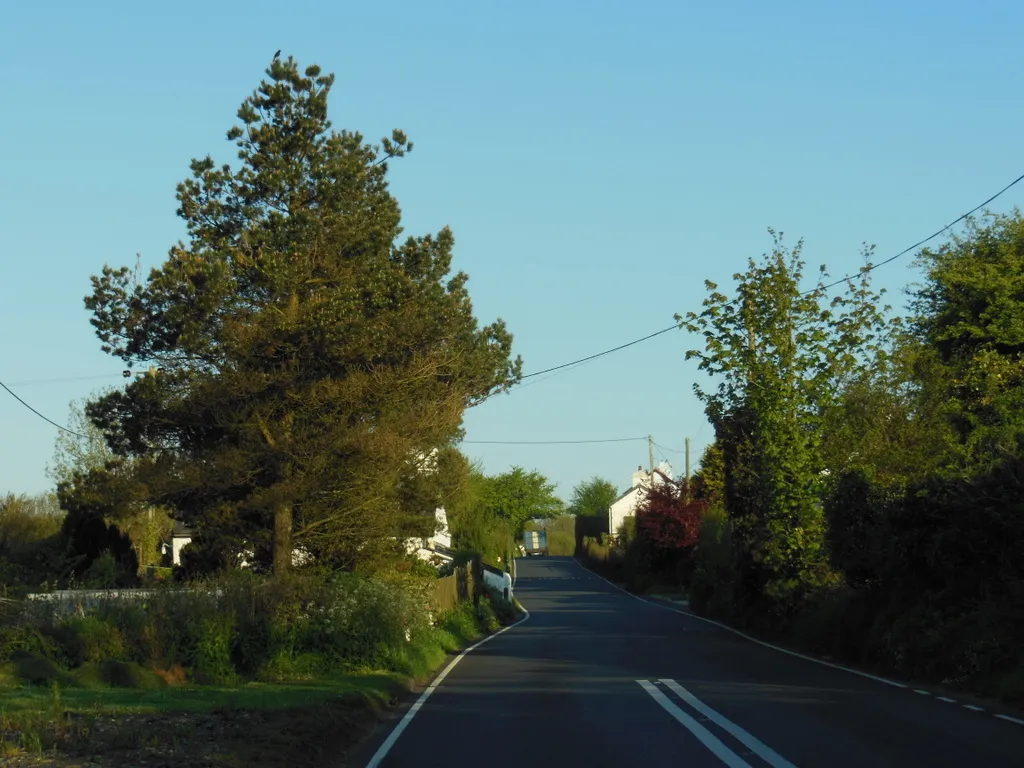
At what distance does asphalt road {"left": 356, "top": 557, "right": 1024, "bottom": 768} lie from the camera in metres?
11.6

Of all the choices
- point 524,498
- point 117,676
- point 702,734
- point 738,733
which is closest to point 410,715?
point 702,734

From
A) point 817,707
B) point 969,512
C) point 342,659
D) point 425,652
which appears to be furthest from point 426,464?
point 817,707

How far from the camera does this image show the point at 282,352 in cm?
2802

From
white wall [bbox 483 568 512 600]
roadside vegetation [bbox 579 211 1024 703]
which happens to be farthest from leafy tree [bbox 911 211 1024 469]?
white wall [bbox 483 568 512 600]

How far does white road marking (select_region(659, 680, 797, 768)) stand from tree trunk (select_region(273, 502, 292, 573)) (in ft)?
42.3

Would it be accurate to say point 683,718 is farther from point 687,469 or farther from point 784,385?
point 687,469

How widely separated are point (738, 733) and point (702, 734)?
1.30 feet

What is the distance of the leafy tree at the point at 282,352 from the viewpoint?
27.5 m

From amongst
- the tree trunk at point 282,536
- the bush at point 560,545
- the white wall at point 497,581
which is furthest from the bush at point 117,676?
the bush at point 560,545

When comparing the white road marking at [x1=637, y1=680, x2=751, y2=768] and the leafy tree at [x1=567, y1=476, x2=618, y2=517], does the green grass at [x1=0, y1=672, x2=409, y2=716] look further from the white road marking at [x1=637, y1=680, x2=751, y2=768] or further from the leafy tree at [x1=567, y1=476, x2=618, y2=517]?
the leafy tree at [x1=567, y1=476, x2=618, y2=517]

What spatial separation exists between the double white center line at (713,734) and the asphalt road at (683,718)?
0.6 inches

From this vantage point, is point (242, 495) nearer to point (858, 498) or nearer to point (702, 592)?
point (858, 498)

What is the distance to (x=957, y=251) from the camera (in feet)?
120

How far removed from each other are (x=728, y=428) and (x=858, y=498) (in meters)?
9.12
